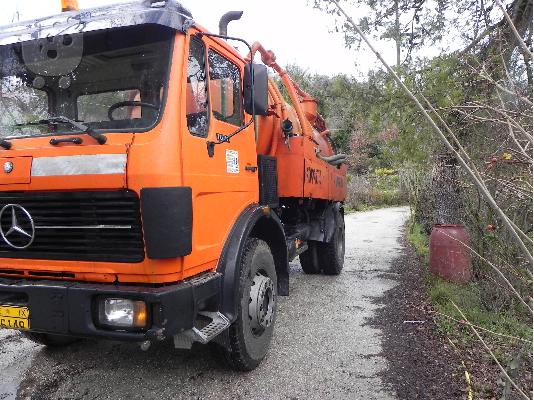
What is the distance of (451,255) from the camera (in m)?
5.66

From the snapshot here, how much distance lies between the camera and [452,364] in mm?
3602

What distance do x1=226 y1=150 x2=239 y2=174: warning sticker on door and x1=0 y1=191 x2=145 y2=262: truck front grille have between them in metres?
0.99

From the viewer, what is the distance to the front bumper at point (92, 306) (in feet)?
8.57

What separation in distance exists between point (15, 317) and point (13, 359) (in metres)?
1.41

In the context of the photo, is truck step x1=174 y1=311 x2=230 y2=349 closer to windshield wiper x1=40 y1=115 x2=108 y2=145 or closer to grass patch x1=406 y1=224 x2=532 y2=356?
windshield wiper x1=40 y1=115 x2=108 y2=145

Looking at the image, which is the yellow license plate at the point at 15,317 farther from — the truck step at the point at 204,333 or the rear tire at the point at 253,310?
the rear tire at the point at 253,310

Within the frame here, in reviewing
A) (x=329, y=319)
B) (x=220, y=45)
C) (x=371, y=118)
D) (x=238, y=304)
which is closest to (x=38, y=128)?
(x=220, y=45)

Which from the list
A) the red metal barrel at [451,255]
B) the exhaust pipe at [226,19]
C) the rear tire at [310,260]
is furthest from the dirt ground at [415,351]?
the exhaust pipe at [226,19]

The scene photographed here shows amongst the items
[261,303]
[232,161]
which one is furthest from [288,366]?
[232,161]

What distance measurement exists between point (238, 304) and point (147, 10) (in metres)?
2.05

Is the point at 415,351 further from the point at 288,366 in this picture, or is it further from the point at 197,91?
the point at 197,91

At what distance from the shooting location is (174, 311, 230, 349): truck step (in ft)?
9.20

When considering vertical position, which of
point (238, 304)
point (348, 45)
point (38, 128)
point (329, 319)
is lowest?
point (329, 319)

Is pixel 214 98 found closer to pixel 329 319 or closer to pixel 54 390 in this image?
pixel 54 390
